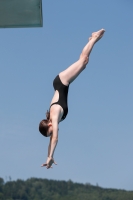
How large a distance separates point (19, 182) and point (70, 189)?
891cm

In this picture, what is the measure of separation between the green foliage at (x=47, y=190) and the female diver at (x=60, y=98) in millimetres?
76672

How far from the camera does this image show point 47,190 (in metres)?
91.2

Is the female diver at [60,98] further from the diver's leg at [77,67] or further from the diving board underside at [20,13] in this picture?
the diving board underside at [20,13]

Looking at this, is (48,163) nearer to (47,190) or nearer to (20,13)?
(20,13)

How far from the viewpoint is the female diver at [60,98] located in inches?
407

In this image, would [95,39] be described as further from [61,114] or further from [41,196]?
[41,196]

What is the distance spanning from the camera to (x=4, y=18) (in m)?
12.4

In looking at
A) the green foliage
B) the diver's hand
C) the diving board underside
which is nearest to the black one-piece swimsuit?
the diver's hand

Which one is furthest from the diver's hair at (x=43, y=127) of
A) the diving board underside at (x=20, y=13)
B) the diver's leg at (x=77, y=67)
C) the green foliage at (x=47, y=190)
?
the green foliage at (x=47, y=190)

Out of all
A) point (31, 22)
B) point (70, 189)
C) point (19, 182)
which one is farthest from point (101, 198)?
point (31, 22)

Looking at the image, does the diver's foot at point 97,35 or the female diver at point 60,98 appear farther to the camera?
the diver's foot at point 97,35

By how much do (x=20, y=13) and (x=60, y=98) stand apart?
2393 mm

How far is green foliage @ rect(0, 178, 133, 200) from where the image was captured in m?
89.5

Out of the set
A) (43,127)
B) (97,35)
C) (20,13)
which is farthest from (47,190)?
(43,127)
